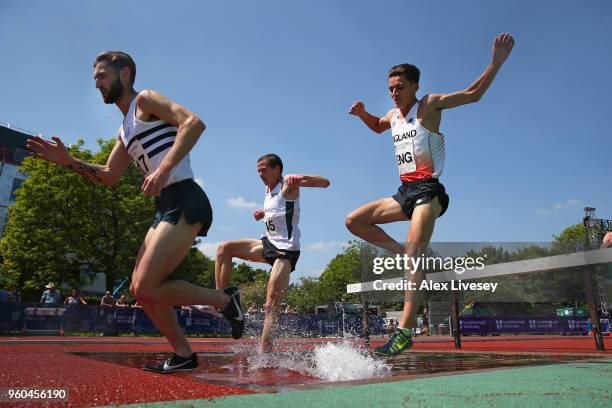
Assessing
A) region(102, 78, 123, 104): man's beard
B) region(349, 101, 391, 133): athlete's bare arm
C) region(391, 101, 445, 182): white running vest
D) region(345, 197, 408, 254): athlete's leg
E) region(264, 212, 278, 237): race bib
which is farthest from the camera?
region(264, 212, 278, 237): race bib

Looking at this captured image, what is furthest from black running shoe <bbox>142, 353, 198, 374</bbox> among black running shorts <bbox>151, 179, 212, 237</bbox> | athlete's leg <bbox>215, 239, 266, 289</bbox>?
athlete's leg <bbox>215, 239, 266, 289</bbox>

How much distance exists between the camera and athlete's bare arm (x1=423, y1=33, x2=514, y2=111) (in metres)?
4.18

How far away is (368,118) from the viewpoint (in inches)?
197

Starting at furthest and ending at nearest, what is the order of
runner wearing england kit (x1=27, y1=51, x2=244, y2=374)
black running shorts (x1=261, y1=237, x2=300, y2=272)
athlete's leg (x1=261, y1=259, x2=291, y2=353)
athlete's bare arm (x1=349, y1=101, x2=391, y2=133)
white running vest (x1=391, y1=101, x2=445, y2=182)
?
black running shorts (x1=261, y1=237, x2=300, y2=272), athlete's leg (x1=261, y1=259, x2=291, y2=353), athlete's bare arm (x1=349, y1=101, x2=391, y2=133), white running vest (x1=391, y1=101, x2=445, y2=182), runner wearing england kit (x1=27, y1=51, x2=244, y2=374)

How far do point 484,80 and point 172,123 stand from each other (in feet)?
9.14

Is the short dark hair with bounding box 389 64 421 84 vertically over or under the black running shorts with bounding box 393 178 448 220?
over

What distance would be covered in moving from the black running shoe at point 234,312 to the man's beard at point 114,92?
1909 mm

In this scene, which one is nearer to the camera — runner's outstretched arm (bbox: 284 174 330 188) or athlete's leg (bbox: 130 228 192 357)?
athlete's leg (bbox: 130 228 192 357)

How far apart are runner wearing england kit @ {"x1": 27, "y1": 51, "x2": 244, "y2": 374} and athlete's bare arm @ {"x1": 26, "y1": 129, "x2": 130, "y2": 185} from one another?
12mm

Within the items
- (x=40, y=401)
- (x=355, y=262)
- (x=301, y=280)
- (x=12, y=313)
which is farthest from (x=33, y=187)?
(x=355, y=262)

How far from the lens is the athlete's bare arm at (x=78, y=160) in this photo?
400 cm

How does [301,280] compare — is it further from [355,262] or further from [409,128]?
[409,128]

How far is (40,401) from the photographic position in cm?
233

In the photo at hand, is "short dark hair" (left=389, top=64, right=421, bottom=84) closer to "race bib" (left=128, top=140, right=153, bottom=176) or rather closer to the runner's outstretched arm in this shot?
the runner's outstretched arm
